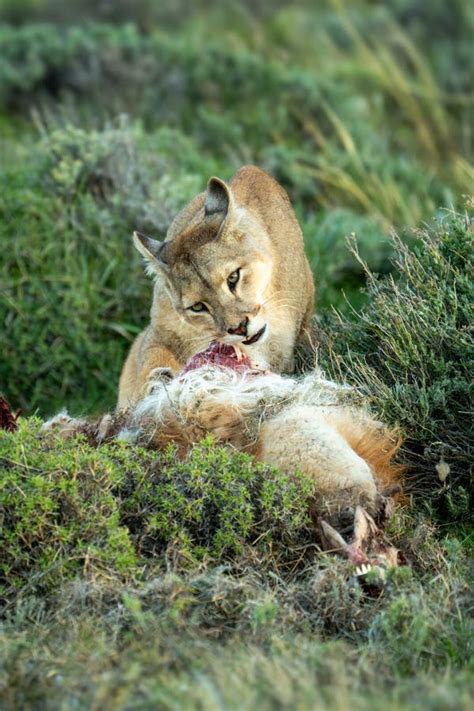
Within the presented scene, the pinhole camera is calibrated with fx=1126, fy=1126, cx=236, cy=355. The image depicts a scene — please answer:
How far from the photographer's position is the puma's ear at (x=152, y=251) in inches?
A: 261

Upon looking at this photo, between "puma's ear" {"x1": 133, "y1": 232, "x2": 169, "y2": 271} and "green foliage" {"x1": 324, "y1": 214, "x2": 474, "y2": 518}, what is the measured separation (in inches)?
43.9

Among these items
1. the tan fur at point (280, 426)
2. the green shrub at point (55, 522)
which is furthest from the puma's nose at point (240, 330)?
the green shrub at point (55, 522)

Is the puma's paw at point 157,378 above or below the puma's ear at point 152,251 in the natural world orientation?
below

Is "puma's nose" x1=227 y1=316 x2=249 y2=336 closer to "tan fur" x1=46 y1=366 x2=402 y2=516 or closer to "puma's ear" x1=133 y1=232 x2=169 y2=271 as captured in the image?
"tan fur" x1=46 y1=366 x2=402 y2=516

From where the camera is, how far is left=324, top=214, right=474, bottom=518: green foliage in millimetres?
5715

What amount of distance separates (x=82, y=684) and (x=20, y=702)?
230 mm

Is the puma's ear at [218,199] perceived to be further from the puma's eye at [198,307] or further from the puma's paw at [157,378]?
the puma's paw at [157,378]

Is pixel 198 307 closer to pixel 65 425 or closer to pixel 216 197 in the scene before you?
pixel 216 197

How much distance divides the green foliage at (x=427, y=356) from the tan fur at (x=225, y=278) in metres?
0.45

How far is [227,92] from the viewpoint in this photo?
13164 mm

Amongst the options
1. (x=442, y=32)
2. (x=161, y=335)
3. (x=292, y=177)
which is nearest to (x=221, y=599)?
(x=161, y=335)

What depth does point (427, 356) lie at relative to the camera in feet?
19.5

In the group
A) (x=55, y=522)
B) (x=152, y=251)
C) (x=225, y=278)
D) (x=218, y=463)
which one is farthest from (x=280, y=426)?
(x=152, y=251)

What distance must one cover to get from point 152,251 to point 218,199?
1.64 ft
